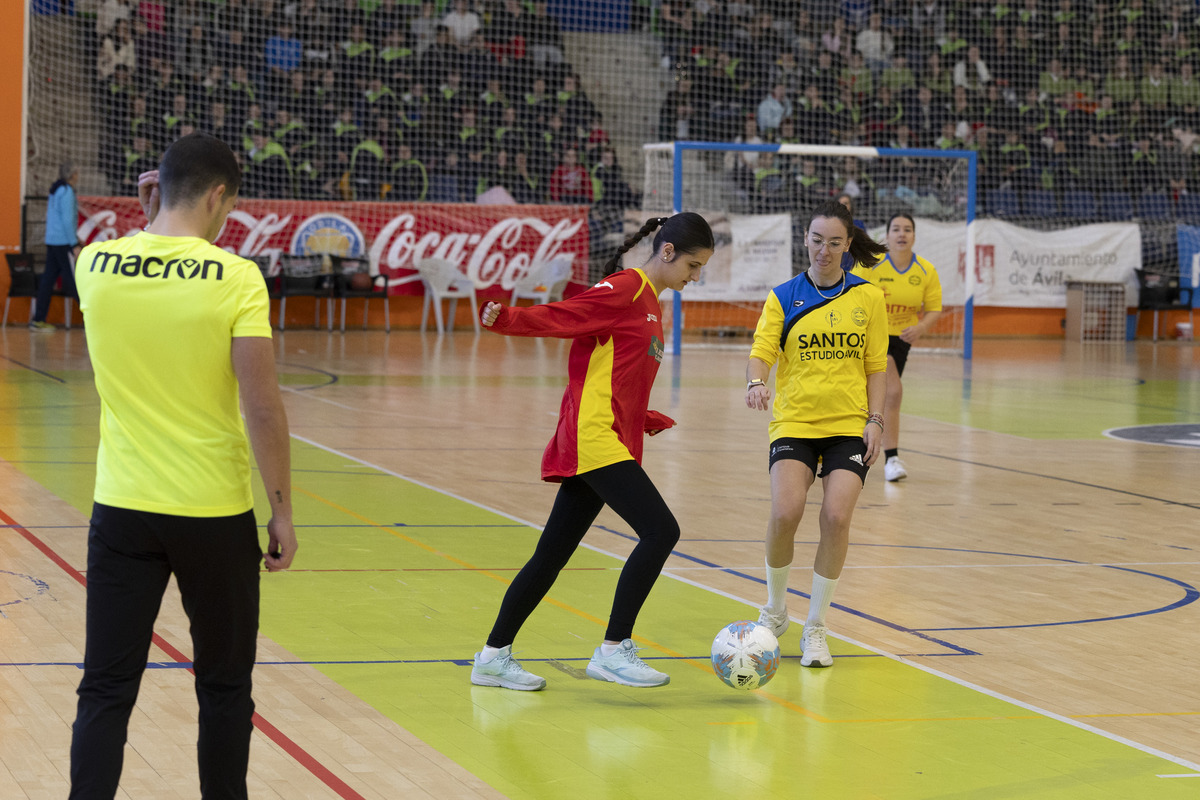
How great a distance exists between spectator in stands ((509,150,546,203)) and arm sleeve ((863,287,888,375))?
65.3ft

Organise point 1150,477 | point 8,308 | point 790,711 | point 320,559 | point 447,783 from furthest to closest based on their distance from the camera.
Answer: point 8,308
point 1150,477
point 320,559
point 790,711
point 447,783

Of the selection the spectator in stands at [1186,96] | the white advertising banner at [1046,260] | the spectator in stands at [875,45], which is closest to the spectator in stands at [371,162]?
the spectator in stands at [875,45]

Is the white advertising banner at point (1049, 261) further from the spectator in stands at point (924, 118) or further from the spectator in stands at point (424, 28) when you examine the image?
the spectator in stands at point (424, 28)

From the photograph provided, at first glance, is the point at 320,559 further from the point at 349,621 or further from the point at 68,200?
the point at 68,200

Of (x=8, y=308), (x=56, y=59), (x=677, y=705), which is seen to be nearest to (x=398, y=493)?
(x=677, y=705)

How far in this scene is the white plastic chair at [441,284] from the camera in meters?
23.8

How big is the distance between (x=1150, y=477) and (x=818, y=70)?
59.7 ft

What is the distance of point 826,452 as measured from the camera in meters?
5.65

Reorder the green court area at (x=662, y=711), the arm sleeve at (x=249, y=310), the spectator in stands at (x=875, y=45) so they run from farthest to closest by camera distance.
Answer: the spectator in stands at (x=875, y=45), the green court area at (x=662, y=711), the arm sleeve at (x=249, y=310)

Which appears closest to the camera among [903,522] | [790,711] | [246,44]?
[790,711]

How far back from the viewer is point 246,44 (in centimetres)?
2447

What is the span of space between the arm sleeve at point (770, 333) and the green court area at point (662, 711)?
1.13m

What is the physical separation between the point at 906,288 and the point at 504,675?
21.0ft

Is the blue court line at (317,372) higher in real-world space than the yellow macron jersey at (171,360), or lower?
lower
